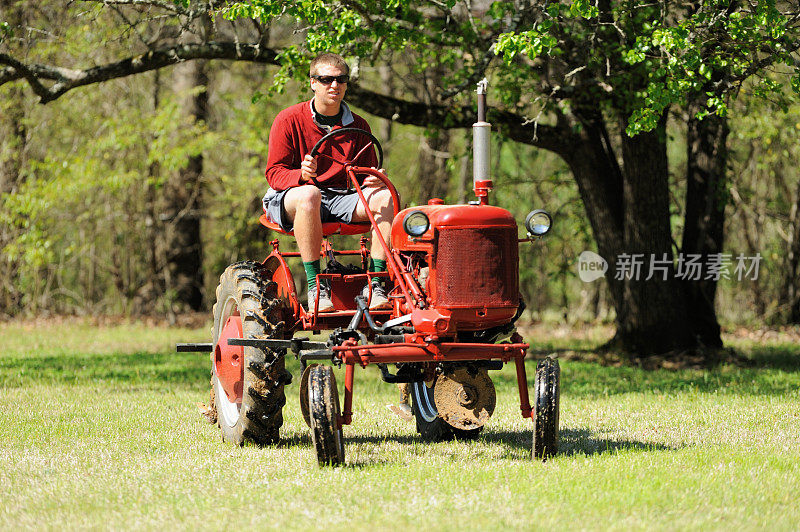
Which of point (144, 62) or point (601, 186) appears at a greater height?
point (144, 62)

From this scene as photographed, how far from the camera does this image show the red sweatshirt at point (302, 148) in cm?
650

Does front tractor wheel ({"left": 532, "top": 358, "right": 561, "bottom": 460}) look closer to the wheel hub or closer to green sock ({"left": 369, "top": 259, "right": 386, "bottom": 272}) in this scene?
green sock ({"left": 369, "top": 259, "right": 386, "bottom": 272})

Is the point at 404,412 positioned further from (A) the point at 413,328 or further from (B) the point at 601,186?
(B) the point at 601,186

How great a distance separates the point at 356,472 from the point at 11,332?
38.4 feet

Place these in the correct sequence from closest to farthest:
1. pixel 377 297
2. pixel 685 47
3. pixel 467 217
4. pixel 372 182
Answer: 1. pixel 467 217
2. pixel 377 297
3. pixel 372 182
4. pixel 685 47

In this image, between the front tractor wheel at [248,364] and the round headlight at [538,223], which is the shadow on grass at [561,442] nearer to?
the front tractor wheel at [248,364]

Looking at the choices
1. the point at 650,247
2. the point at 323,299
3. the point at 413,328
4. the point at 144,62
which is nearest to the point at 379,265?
the point at 323,299

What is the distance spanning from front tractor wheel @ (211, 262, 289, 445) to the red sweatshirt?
684 mm

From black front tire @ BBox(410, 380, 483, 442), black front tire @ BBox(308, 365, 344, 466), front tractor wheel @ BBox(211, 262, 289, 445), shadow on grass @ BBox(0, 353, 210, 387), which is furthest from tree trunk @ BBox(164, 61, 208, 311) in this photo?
black front tire @ BBox(308, 365, 344, 466)

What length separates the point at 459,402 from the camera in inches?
229

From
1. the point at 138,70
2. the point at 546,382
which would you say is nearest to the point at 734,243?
the point at 138,70

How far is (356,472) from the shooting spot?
5375mm

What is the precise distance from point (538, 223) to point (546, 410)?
1.02 m

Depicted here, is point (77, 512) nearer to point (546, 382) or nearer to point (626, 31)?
point (546, 382)
